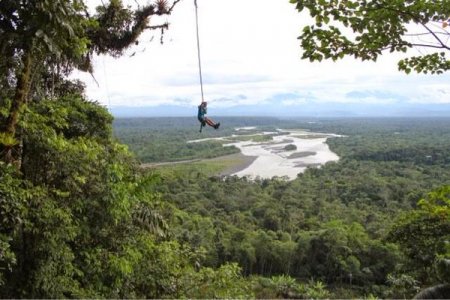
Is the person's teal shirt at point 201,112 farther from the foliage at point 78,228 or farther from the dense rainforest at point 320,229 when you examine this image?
the dense rainforest at point 320,229

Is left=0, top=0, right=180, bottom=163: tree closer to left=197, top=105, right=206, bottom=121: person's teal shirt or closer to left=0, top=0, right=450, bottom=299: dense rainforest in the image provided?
left=0, top=0, right=450, bottom=299: dense rainforest

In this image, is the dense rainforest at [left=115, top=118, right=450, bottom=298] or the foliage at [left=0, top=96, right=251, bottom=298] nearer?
the foliage at [left=0, top=96, right=251, bottom=298]

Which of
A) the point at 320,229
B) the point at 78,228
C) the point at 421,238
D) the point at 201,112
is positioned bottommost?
the point at 320,229

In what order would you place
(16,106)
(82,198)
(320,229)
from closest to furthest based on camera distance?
(16,106) → (82,198) → (320,229)

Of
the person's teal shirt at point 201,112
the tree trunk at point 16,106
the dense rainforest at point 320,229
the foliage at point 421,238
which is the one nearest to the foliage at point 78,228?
the tree trunk at point 16,106

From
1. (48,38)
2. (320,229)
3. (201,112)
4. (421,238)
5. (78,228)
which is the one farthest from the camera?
(320,229)

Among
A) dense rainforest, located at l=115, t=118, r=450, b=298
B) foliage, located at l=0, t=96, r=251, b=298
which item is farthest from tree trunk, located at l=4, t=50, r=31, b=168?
dense rainforest, located at l=115, t=118, r=450, b=298

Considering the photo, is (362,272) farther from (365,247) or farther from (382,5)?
(382,5)

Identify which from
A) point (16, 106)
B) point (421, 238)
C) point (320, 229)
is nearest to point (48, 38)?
point (16, 106)

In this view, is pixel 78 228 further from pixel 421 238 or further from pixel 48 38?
pixel 421 238

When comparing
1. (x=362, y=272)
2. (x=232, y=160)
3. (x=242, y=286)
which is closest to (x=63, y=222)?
(x=242, y=286)

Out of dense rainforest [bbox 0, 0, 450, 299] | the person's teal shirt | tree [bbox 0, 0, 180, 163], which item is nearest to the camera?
tree [bbox 0, 0, 180, 163]

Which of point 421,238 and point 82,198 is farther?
point 421,238
